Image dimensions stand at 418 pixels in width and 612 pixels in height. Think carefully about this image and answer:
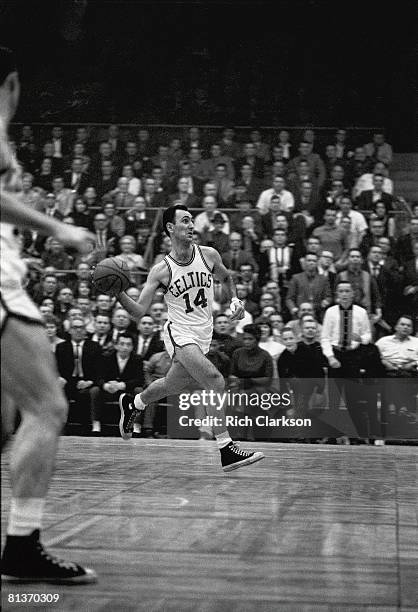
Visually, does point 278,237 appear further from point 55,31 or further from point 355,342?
point 55,31

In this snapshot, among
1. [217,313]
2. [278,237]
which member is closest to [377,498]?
[217,313]

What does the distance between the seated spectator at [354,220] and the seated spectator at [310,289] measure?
1101 mm

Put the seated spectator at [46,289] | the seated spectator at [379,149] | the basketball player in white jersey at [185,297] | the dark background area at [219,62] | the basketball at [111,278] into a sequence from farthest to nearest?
the dark background area at [219,62] < the seated spectator at [379,149] < the seated spectator at [46,289] < the basketball player in white jersey at [185,297] < the basketball at [111,278]

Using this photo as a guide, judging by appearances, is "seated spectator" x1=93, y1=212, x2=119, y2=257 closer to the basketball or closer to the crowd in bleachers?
the crowd in bleachers

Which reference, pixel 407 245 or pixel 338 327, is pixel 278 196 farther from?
pixel 338 327

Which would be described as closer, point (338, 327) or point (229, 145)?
point (338, 327)

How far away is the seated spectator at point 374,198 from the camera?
54.2 ft

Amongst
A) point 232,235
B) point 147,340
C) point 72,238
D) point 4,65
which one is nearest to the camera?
point 72,238

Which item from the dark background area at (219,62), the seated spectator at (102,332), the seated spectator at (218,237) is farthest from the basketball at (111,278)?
the dark background area at (219,62)

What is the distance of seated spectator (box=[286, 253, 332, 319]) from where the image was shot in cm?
1439

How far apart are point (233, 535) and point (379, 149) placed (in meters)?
15.0

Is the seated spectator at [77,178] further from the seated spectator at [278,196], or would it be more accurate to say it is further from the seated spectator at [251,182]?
the seated spectator at [278,196]

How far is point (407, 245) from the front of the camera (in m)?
15.1

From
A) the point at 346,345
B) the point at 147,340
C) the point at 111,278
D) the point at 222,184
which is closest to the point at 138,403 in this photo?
the point at 111,278
